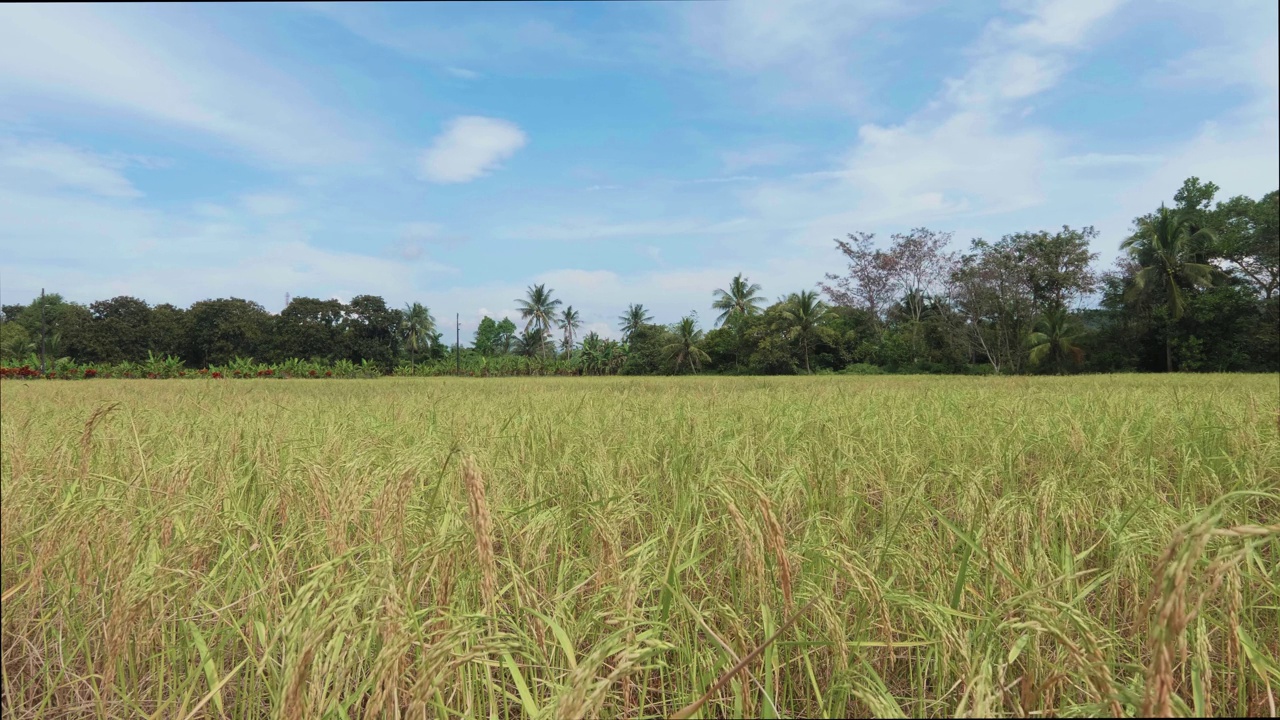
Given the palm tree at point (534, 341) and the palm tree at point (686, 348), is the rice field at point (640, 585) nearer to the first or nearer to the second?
the palm tree at point (686, 348)

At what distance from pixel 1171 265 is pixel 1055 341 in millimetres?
5837

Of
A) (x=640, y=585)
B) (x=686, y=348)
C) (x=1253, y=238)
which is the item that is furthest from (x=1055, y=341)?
(x=640, y=585)

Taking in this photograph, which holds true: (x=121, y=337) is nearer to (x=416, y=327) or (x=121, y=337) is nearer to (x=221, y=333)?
(x=221, y=333)

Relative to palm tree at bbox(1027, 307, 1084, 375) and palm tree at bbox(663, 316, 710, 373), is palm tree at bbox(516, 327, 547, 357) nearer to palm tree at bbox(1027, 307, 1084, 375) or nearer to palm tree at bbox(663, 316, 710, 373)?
palm tree at bbox(663, 316, 710, 373)

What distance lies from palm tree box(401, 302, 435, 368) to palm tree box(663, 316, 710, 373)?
2452 cm

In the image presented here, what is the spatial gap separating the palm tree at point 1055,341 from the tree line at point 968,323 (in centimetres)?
6

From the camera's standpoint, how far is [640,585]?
1656 mm

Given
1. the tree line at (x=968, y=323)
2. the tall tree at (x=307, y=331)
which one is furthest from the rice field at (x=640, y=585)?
the tall tree at (x=307, y=331)

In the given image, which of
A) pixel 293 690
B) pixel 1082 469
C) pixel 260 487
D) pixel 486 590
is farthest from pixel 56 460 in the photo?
pixel 1082 469

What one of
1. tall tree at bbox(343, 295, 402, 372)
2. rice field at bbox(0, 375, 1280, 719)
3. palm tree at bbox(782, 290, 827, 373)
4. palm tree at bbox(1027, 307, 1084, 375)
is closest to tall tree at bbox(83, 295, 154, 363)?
tall tree at bbox(343, 295, 402, 372)

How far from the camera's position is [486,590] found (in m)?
1.02

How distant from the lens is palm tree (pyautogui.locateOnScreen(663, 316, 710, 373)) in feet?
132

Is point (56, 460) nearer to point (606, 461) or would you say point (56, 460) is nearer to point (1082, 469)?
point (606, 461)

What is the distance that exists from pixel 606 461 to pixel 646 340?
1625 inches
